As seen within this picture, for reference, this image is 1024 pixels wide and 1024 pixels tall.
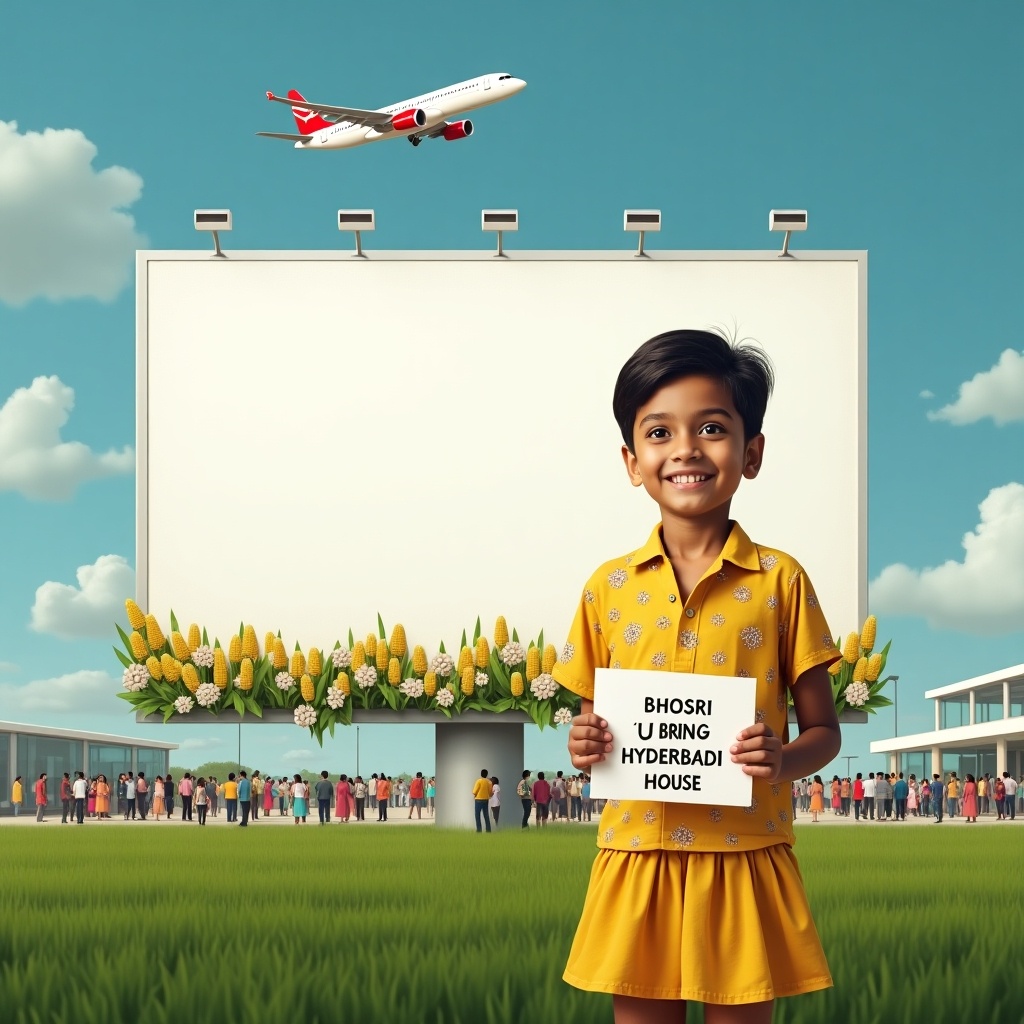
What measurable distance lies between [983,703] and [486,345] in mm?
51323

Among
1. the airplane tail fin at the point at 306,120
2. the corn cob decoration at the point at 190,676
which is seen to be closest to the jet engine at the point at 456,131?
the airplane tail fin at the point at 306,120

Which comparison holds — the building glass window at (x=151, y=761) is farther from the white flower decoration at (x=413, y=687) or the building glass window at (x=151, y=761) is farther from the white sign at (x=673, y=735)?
the white sign at (x=673, y=735)

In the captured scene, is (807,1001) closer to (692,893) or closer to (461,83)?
(692,893)

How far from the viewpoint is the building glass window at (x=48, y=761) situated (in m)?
49.8

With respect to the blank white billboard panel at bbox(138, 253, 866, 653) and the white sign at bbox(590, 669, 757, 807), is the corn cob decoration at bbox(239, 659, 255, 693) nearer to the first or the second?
the blank white billboard panel at bbox(138, 253, 866, 653)

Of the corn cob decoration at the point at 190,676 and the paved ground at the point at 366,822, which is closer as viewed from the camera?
the corn cob decoration at the point at 190,676

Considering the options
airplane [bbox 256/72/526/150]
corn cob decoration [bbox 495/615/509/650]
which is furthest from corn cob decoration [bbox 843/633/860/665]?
airplane [bbox 256/72/526/150]

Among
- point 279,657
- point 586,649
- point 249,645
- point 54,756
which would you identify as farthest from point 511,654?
point 54,756

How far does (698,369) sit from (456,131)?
32208 millimetres

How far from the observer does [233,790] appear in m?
31.8

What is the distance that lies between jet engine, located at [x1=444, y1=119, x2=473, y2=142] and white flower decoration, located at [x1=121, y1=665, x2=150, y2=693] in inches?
672

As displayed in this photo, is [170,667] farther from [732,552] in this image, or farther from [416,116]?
[732,552]

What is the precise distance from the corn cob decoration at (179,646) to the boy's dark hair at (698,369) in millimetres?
20902

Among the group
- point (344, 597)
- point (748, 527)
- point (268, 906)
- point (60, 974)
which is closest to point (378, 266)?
point (344, 597)
